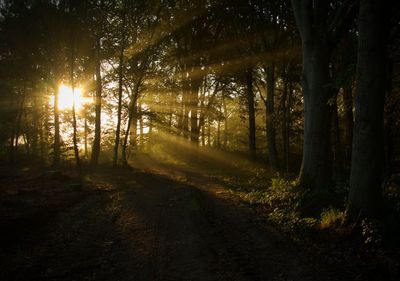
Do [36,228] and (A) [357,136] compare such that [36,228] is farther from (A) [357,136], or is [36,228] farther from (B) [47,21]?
(B) [47,21]

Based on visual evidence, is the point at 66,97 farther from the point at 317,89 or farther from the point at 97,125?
the point at 317,89

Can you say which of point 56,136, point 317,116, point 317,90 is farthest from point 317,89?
point 56,136

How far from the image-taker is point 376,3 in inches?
282

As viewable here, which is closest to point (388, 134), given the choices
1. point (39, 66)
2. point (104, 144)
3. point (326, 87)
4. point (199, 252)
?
point (326, 87)

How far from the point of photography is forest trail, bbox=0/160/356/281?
221 inches

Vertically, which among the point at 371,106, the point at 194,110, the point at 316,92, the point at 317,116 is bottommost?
the point at 371,106

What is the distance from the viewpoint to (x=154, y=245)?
7047 millimetres

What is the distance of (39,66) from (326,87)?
907 inches

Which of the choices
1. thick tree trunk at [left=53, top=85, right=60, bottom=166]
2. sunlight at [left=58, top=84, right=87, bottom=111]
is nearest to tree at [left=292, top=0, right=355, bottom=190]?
thick tree trunk at [left=53, top=85, right=60, bottom=166]

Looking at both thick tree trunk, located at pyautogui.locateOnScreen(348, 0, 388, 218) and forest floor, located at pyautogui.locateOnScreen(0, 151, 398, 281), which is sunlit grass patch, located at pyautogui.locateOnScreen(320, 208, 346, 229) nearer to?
thick tree trunk, located at pyautogui.locateOnScreen(348, 0, 388, 218)

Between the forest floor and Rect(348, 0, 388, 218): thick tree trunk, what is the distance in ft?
5.74

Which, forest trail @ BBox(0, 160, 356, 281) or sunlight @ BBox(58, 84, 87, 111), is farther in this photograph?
sunlight @ BBox(58, 84, 87, 111)

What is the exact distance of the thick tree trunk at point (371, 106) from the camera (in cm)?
716

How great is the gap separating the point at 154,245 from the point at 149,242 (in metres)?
0.25
